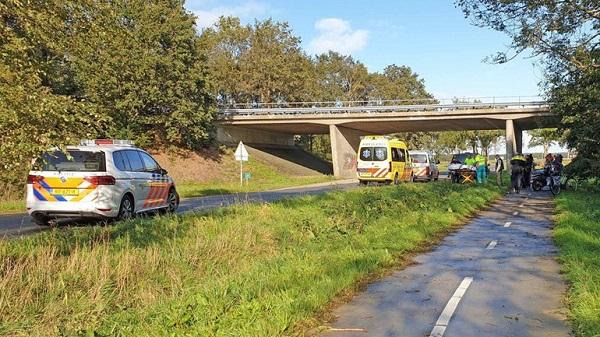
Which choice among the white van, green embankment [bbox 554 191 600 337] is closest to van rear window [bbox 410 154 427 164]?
the white van

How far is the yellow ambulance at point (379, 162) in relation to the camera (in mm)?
28688

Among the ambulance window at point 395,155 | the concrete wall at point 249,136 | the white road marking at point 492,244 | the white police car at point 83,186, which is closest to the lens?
the white road marking at point 492,244

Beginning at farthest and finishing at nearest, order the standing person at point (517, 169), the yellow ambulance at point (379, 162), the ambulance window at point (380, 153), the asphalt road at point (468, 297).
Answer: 1. the ambulance window at point (380, 153)
2. the yellow ambulance at point (379, 162)
3. the standing person at point (517, 169)
4. the asphalt road at point (468, 297)

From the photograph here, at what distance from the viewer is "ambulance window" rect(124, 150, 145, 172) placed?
1316 cm

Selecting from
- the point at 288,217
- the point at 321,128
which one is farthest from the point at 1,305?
the point at 321,128

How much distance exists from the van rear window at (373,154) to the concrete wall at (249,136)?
24.9 metres

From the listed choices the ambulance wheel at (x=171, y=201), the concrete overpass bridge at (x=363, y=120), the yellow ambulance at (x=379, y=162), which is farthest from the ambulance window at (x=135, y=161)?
the concrete overpass bridge at (x=363, y=120)

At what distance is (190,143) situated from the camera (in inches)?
1794

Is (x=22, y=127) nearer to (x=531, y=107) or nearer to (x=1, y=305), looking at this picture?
(x=1, y=305)

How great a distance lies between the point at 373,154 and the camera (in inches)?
1145

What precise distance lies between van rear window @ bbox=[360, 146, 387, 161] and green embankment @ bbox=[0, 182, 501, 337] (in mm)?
15699

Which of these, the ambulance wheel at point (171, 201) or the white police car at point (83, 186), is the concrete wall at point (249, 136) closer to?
the ambulance wheel at point (171, 201)

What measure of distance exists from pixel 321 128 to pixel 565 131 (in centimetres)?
2471

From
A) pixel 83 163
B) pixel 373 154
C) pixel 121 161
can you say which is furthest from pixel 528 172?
pixel 83 163
